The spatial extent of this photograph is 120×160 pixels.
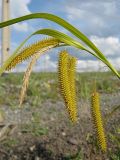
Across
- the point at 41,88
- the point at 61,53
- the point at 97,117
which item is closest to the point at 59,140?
the point at 97,117

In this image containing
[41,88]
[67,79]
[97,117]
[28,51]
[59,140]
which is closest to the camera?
[28,51]

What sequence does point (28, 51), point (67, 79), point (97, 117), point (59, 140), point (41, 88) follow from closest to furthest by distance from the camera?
1. point (28, 51)
2. point (67, 79)
3. point (97, 117)
4. point (59, 140)
5. point (41, 88)

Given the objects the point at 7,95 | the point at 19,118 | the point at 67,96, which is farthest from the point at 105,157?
the point at 7,95

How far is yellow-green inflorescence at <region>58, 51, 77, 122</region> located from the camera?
7.94ft

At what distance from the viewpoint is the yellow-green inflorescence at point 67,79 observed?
7.94 feet

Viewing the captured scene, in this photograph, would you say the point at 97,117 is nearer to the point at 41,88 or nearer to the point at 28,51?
the point at 28,51

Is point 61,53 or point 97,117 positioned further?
point 97,117

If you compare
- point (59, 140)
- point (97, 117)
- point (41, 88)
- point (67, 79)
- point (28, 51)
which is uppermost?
point (28, 51)

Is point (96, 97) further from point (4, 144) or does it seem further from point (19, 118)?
point (19, 118)

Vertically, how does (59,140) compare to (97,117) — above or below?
below

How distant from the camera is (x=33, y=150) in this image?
286 inches

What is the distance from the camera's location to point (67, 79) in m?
2.43

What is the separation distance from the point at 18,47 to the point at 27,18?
115 mm

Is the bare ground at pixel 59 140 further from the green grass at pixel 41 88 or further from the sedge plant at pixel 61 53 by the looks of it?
the sedge plant at pixel 61 53
